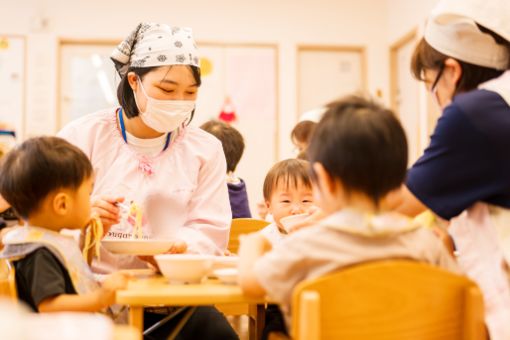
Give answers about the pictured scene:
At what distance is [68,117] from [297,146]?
3566mm

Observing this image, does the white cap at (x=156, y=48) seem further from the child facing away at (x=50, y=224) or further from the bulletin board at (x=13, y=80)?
the bulletin board at (x=13, y=80)

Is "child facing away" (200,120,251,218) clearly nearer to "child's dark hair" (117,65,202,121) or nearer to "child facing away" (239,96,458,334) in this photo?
"child's dark hair" (117,65,202,121)

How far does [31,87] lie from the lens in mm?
6789

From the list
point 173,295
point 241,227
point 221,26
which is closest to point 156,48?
point 241,227

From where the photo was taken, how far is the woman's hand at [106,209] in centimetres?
188

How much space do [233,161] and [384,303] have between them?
2.44 m

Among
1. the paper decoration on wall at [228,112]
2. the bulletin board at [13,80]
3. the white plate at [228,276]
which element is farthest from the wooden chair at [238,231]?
the bulletin board at [13,80]

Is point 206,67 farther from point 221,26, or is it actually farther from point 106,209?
point 106,209

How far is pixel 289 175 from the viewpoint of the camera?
2.65 m

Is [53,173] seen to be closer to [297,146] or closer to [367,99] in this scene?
[367,99]

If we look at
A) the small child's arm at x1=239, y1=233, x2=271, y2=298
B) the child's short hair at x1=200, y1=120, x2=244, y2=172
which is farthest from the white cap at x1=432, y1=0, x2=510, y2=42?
the child's short hair at x1=200, y1=120, x2=244, y2=172

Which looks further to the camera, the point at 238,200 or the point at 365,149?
the point at 238,200

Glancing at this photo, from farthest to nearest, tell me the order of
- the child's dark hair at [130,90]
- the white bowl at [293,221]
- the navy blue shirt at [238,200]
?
the navy blue shirt at [238,200] < the child's dark hair at [130,90] < the white bowl at [293,221]

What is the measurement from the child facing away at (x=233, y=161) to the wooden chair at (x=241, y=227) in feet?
2.22
